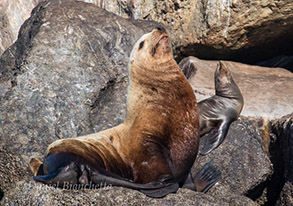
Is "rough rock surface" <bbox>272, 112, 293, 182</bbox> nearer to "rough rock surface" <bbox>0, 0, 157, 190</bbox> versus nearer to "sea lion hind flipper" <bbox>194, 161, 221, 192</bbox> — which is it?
"sea lion hind flipper" <bbox>194, 161, 221, 192</bbox>

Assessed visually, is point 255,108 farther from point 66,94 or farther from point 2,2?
point 2,2

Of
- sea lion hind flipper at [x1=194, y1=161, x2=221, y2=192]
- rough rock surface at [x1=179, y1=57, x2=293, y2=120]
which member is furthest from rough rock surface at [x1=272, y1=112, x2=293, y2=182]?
sea lion hind flipper at [x1=194, y1=161, x2=221, y2=192]

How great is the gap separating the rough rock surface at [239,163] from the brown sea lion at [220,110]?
0.39 feet

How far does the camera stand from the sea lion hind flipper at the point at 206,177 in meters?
5.39

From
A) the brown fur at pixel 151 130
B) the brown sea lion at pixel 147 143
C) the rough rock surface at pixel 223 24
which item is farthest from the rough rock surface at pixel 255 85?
the brown fur at pixel 151 130

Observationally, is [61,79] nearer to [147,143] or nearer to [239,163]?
[147,143]

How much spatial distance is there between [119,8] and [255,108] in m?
3.98

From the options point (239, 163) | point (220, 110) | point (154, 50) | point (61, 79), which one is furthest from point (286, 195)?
point (61, 79)

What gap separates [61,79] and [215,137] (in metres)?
2.37

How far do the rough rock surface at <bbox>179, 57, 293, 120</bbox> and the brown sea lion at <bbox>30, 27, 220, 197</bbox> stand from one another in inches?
73.8

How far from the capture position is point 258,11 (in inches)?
322

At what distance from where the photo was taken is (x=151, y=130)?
4.87 metres

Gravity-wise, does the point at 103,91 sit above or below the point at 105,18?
below

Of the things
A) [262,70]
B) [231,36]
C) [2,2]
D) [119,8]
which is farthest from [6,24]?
[262,70]
